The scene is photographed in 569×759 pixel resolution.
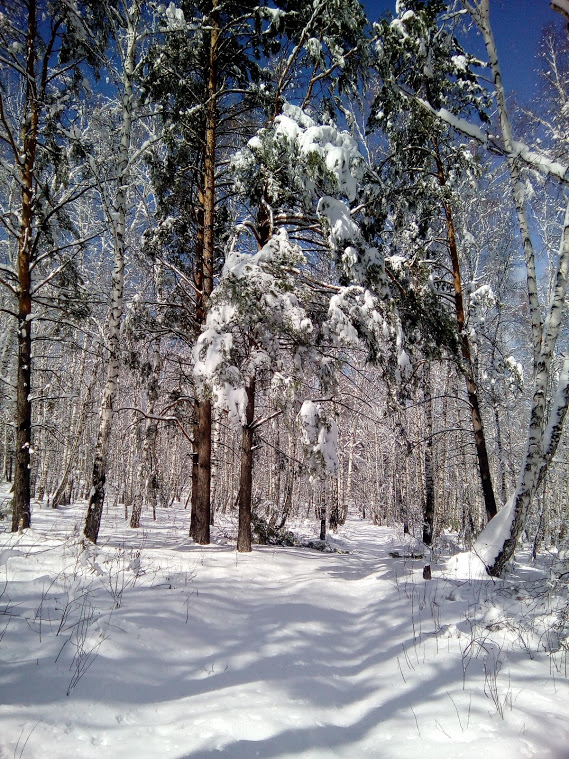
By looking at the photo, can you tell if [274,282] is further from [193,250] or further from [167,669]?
[167,669]

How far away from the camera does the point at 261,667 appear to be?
369 centimetres

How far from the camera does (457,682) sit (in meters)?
3.40

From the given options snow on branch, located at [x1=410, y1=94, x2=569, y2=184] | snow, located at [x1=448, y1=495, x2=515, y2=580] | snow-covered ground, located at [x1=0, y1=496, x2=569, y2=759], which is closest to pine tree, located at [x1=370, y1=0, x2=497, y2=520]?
snow on branch, located at [x1=410, y1=94, x2=569, y2=184]

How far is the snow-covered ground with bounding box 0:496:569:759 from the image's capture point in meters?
2.58

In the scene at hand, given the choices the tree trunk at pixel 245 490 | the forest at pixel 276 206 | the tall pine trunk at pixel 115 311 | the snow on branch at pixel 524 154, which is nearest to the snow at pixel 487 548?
the forest at pixel 276 206

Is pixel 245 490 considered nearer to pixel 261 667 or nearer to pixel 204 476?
pixel 204 476

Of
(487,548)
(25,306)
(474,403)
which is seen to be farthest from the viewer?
(474,403)

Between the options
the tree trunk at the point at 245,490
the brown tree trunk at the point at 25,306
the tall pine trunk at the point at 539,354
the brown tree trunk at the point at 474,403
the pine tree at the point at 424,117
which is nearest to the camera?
the tall pine trunk at the point at 539,354

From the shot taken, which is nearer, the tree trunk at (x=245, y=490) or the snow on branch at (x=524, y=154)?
the snow on branch at (x=524, y=154)

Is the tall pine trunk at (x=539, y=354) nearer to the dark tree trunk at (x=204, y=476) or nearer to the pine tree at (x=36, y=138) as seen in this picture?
the dark tree trunk at (x=204, y=476)

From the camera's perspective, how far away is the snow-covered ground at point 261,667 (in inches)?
102

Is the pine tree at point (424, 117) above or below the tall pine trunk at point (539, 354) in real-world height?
above

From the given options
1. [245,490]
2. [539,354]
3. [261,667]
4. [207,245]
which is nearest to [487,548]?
[539,354]

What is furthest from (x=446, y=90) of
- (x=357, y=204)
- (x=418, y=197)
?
(x=357, y=204)
